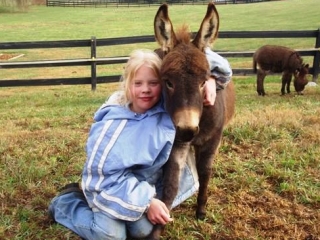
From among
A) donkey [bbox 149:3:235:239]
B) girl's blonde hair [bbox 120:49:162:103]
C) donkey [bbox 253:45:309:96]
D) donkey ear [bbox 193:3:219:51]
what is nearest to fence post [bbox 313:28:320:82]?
donkey [bbox 253:45:309:96]

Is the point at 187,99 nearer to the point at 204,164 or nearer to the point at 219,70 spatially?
the point at 219,70

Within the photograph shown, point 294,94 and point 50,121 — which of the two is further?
point 294,94

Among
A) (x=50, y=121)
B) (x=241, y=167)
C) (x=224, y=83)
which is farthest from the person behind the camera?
(x=50, y=121)

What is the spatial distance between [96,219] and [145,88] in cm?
94

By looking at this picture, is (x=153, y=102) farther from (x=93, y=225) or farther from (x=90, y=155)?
(x=93, y=225)

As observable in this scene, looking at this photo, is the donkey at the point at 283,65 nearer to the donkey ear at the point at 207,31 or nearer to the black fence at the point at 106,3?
the donkey ear at the point at 207,31

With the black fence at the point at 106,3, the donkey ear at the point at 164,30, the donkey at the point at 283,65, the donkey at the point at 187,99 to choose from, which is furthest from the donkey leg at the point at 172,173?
the black fence at the point at 106,3

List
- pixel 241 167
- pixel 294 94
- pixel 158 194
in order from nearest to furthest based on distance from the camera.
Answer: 1. pixel 158 194
2. pixel 241 167
3. pixel 294 94

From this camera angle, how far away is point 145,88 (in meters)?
2.84

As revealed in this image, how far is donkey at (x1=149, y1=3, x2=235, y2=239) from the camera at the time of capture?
2.50m

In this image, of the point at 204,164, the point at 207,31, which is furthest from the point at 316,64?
the point at 207,31

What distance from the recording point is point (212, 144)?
10.5ft

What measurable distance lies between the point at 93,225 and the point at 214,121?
114 cm

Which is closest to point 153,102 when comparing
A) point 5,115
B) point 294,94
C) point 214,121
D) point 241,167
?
point 214,121
